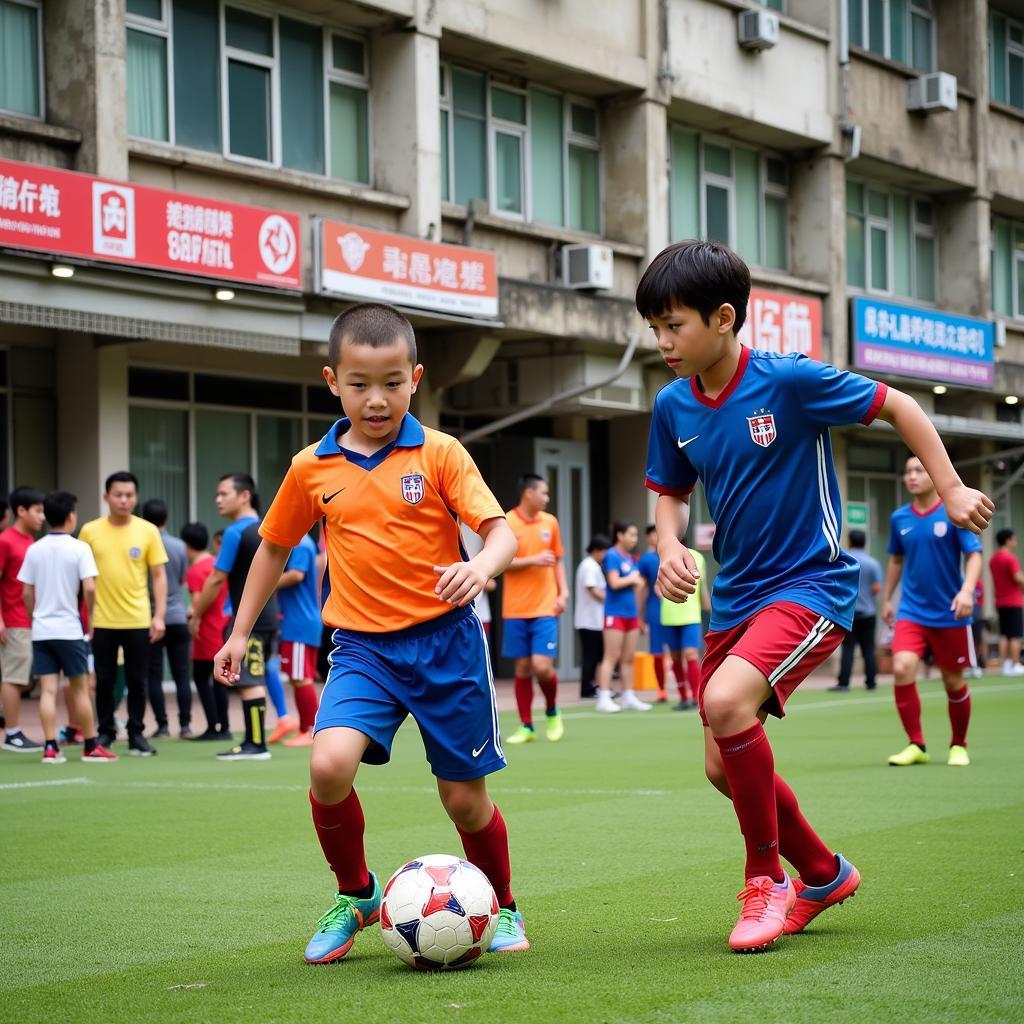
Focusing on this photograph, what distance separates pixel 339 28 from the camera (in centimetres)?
2164

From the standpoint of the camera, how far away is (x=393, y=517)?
5430mm

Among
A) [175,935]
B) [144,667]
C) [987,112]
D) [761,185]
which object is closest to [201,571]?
[144,667]

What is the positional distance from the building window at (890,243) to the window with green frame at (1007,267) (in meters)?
2.25

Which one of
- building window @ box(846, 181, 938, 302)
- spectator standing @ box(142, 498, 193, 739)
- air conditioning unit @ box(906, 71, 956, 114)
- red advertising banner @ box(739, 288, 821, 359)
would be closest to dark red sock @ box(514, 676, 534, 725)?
spectator standing @ box(142, 498, 193, 739)

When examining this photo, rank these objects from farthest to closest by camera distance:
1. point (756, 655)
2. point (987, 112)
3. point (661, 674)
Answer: point (987, 112) → point (661, 674) → point (756, 655)

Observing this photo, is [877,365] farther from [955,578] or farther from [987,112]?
[955,578]

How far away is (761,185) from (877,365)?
11.7 ft

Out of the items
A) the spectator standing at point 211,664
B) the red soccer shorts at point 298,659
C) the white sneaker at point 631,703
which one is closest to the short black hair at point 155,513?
the spectator standing at point 211,664

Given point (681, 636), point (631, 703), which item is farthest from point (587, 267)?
point (631, 703)

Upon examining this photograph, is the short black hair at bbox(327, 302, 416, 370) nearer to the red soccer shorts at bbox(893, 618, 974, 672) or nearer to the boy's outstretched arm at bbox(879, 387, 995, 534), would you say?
the boy's outstretched arm at bbox(879, 387, 995, 534)

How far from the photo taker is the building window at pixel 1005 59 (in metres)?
35.2

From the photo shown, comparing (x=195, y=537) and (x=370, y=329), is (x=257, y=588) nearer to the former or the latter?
(x=370, y=329)

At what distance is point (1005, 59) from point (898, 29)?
4.07 metres

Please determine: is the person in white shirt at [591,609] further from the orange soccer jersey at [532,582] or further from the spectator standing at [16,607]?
the spectator standing at [16,607]
